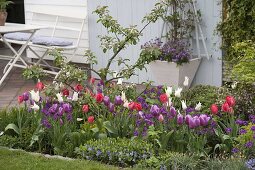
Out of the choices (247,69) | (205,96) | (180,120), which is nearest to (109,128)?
(180,120)

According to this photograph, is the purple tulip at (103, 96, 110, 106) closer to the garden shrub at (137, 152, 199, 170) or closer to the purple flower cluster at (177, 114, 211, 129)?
the purple flower cluster at (177, 114, 211, 129)

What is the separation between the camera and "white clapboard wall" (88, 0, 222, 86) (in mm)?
7879

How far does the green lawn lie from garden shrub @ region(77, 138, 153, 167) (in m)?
0.10

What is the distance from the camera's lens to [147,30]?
8.47 meters

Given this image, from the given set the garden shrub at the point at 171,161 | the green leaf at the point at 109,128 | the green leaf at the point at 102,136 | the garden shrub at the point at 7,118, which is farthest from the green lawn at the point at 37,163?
the garden shrub at the point at 7,118

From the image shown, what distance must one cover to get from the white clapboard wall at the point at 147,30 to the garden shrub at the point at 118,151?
131 inches

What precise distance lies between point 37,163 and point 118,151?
64cm

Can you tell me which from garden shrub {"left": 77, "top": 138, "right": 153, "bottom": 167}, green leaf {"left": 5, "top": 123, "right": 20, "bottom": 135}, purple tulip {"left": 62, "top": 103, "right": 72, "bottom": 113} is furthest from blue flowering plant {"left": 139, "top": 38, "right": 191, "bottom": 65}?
garden shrub {"left": 77, "top": 138, "right": 153, "bottom": 167}

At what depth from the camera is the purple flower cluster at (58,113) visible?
528 cm

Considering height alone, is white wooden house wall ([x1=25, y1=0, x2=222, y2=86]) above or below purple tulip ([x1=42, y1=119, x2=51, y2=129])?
above

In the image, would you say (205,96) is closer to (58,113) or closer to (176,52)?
(176,52)

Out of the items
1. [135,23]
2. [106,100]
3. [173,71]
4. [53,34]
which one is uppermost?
[135,23]

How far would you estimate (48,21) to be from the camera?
9.70 meters

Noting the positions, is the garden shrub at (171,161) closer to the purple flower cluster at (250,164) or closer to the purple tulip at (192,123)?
the purple tulip at (192,123)
